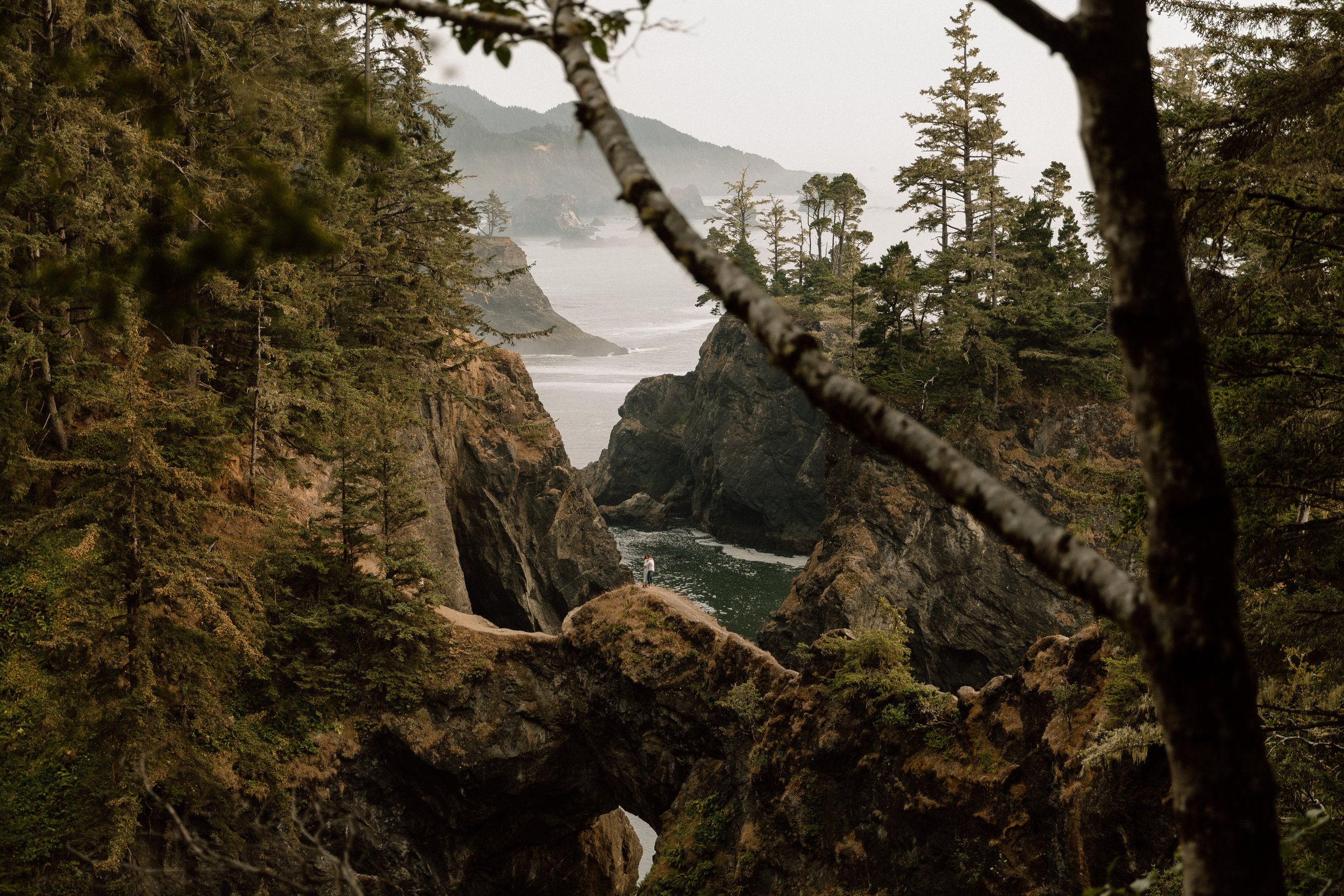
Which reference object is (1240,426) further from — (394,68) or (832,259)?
(832,259)

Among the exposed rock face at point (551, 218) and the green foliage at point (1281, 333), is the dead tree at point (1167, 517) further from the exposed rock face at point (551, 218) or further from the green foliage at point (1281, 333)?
the exposed rock face at point (551, 218)

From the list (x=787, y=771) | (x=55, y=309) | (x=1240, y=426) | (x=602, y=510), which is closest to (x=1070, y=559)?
(x=1240, y=426)

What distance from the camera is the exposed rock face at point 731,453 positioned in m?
42.7

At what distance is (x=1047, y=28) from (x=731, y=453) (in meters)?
43.0

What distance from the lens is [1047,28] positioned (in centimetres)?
172

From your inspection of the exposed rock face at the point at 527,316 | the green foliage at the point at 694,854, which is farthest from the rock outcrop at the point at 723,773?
the exposed rock face at the point at 527,316

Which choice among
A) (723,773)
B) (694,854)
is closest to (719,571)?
(723,773)

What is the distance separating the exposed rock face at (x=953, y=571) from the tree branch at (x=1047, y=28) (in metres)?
23.9

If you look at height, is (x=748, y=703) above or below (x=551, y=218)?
below

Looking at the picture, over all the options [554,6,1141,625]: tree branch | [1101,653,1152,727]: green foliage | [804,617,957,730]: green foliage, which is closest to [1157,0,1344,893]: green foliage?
[1101,653,1152,727]: green foliage

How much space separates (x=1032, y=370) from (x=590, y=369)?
174 ft

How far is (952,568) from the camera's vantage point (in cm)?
2580

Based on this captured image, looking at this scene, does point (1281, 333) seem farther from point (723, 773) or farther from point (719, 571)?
point (719, 571)

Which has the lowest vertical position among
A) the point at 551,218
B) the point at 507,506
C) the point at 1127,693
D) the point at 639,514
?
the point at 639,514
